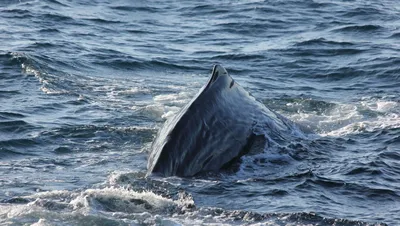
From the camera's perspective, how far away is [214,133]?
10.6 meters

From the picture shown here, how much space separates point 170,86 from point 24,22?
28.8ft

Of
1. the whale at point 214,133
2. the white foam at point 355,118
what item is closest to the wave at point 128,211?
the whale at point 214,133

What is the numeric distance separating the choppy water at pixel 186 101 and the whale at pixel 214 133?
0.22 m

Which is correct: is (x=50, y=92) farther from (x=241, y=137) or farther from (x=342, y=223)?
(x=342, y=223)

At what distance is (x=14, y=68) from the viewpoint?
717 inches

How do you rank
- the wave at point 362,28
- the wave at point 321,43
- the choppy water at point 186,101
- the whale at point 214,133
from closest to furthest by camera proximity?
1. the choppy water at point 186,101
2. the whale at point 214,133
3. the wave at point 321,43
4. the wave at point 362,28

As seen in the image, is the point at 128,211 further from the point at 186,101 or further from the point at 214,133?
the point at 186,101

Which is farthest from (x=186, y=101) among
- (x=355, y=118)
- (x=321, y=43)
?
(x=321, y=43)

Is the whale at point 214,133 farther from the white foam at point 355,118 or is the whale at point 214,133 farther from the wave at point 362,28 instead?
the wave at point 362,28

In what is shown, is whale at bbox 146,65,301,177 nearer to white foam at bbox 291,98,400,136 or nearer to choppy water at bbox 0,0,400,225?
choppy water at bbox 0,0,400,225

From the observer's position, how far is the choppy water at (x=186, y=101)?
9.38 meters

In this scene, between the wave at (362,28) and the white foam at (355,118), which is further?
the wave at (362,28)

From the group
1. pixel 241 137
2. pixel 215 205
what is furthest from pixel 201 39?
pixel 215 205

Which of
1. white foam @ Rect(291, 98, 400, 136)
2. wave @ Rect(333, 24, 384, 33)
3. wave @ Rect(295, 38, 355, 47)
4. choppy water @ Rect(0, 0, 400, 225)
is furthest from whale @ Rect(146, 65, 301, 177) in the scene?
wave @ Rect(333, 24, 384, 33)
